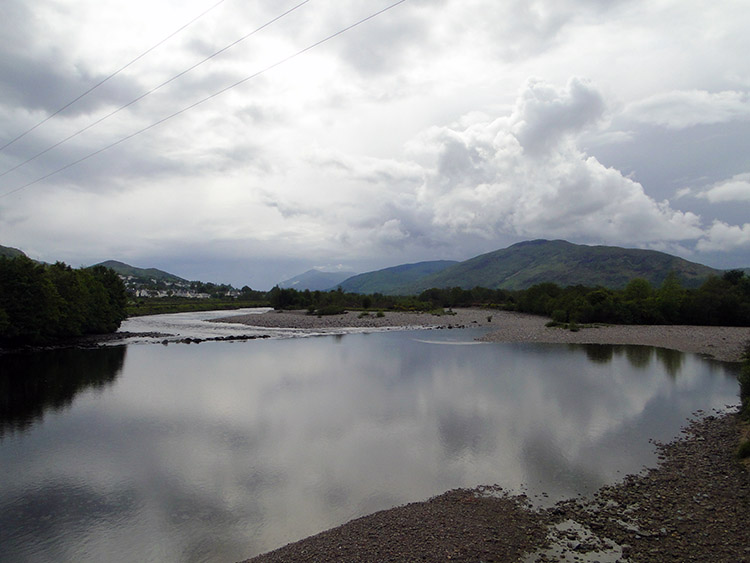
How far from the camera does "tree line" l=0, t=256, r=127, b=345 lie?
115 feet

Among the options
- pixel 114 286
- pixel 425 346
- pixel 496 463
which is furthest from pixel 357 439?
pixel 114 286

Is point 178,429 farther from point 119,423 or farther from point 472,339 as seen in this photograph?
point 472,339

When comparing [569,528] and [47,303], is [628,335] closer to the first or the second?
[569,528]

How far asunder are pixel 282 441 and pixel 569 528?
30.9ft

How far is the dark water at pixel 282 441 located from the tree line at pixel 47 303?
7002 mm

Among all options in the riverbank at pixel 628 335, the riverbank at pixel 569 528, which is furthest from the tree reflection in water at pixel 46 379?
the riverbank at pixel 628 335

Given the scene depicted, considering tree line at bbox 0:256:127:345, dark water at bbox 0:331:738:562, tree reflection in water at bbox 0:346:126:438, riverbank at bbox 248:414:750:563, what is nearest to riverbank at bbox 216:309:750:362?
dark water at bbox 0:331:738:562

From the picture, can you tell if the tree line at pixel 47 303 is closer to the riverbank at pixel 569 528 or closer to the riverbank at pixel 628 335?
the riverbank at pixel 628 335

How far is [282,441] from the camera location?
14.9 m

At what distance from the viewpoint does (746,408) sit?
1552cm

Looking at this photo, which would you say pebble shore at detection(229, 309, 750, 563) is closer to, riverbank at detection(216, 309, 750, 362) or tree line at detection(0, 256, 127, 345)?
riverbank at detection(216, 309, 750, 362)

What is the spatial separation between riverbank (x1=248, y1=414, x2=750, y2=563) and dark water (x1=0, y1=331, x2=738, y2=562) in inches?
33.9

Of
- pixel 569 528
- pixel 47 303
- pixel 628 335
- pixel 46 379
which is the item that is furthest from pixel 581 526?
pixel 628 335

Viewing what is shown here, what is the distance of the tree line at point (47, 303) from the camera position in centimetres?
3506
